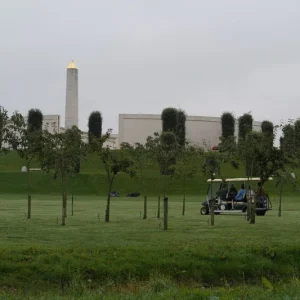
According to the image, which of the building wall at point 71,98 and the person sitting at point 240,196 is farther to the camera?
the building wall at point 71,98

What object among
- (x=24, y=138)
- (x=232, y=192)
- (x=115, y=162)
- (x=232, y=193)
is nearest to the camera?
(x=115, y=162)

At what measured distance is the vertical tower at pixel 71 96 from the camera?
75.7 metres

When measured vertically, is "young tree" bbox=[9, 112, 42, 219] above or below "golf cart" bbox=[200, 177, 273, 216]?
above

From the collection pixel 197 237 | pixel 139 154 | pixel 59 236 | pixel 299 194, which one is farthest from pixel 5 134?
pixel 299 194

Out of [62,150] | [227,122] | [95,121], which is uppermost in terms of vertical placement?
[227,122]

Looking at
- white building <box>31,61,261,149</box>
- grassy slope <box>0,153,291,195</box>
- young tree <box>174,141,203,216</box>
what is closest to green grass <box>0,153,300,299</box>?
young tree <box>174,141,203,216</box>

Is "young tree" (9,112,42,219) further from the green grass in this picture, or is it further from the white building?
the white building

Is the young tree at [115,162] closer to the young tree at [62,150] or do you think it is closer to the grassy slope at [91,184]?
the young tree at [62,150]

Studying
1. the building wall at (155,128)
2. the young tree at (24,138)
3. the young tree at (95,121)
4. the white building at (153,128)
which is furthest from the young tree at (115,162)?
the building wall at (155,128)

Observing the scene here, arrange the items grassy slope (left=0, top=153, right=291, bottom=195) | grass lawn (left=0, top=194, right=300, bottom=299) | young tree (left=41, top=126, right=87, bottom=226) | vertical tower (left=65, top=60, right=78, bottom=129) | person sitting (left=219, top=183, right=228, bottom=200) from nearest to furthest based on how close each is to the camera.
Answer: grass lawn (left=0, top=194, right=300, bottom=299) < young tree (left=41, top=126, right=87, bottom=226) < person sitting (left=219, top=183, right=228, bottom=200) < grassy slope (left=0, top=153, right=291, bottom=195) < vertical tower (left=65, top=60, right=78, bottom=129)

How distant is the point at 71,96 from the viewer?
77375 mm

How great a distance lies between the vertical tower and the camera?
248 ft

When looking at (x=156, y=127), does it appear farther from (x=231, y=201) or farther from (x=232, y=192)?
(x=231, y=201)

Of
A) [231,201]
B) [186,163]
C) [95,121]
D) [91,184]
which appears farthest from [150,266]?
[95,121]
